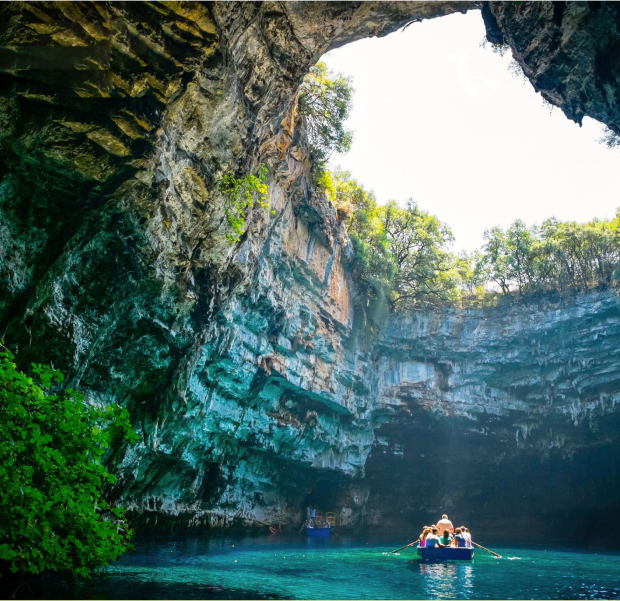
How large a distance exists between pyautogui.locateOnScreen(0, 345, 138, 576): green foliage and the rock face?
3.65 metres

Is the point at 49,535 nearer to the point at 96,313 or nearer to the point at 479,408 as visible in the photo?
the point at 96,313

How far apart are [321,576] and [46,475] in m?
9.23

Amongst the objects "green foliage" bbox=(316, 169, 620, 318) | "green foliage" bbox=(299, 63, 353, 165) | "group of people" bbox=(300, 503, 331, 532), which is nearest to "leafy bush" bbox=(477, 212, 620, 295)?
"green foliage" bbox=(316, 169, 620, 318)

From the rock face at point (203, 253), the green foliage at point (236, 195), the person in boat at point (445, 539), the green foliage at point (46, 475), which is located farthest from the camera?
the person in boat at point (445, 539)

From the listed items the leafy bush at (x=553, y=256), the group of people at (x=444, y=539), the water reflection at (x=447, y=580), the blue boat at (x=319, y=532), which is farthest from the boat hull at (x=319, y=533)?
the leafy bush at (x=553, y=256)

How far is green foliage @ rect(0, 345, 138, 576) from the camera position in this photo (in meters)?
6.61

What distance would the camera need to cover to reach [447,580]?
44.9 feet

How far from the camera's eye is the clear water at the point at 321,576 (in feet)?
32.3

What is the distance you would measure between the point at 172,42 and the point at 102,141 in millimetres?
2673

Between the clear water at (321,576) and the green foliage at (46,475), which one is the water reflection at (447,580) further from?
the green foliage at (46,475)

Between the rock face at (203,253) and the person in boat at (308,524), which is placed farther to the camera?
the person in boat at (308,524)

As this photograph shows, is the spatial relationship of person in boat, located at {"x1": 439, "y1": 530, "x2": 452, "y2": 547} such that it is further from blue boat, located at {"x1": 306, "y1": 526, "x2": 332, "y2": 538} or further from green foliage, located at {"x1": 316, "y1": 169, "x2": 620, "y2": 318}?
green foliage, located at {"x1": 316, "y1": 169, "x2": 620, "y2": 318}

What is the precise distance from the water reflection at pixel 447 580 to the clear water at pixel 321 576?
0.02 meters

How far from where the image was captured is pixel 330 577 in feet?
44.5
